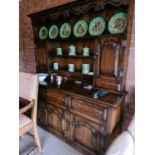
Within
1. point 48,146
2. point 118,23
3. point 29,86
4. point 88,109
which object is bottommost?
point 48,146

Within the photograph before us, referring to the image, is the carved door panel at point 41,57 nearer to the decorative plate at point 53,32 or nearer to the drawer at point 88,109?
the decorative plate at point 53,32

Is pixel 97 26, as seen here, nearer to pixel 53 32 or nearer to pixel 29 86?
pixel 53 32

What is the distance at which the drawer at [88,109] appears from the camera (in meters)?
1.39

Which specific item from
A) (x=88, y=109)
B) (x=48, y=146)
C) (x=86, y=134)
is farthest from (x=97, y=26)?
(x=48, y=146)

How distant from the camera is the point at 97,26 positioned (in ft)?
5.93

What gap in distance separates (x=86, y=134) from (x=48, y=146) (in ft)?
2.14

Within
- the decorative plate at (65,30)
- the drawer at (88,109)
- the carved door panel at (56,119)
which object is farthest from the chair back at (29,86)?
the decorative plate at (65,30)
